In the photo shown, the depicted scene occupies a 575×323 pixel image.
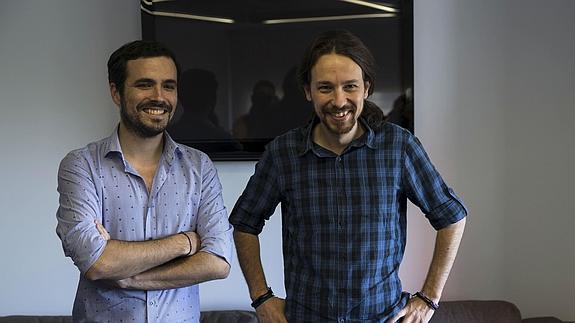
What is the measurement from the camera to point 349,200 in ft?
5.07

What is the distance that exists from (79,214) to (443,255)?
1047 mm

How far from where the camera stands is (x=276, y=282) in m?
2.45

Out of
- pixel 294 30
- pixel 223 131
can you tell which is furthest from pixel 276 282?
pixel 294 30

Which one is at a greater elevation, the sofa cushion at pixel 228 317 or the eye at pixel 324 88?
the eye at pixel 324 88

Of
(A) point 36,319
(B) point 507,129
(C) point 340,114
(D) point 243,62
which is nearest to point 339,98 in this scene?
(C) point 340,114

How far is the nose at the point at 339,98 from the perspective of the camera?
4.91 ft

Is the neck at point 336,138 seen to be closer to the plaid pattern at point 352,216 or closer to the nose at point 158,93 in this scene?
the plaid pattern at point 352,216

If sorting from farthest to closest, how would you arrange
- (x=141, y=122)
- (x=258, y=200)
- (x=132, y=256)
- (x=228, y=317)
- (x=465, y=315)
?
1. (x=228, y=317)
2. (x=465, y=315)
3. (x=258, y=200)
4. (x=141, y=122)
5. (x=132, y=256)

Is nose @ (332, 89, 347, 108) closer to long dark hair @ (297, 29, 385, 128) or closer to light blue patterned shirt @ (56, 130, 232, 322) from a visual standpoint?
long dark hair @ (297, 29, 385, 128)

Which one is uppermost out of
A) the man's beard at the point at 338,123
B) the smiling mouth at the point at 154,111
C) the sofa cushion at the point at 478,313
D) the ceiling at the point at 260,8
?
the ceiling at the point at 260,8

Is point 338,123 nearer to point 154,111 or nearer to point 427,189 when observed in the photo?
point 427,189

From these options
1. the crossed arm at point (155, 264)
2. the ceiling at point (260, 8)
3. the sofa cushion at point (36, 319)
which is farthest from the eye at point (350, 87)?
the sofa cushion at point (36, 319)

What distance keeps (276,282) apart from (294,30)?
110cm

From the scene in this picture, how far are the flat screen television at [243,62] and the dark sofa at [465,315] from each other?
2.19ft
